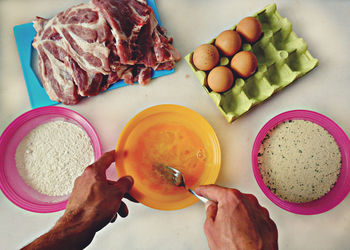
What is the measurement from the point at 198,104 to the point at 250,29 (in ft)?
1.38

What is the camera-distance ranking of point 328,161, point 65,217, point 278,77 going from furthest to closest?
point 278,77 < point 328,161 < point 65,217

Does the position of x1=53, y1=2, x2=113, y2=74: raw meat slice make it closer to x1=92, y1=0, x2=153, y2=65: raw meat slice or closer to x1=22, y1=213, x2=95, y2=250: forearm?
x1=92, y1=0, x2=153, y2=65: raw meat slice

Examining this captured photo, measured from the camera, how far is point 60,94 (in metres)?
1.27

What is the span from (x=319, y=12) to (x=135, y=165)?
4.05ft

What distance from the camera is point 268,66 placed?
4.00 ft

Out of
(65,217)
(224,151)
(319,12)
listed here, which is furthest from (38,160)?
(319,12)

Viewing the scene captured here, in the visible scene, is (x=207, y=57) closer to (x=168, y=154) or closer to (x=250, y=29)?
(x=250, y=29)

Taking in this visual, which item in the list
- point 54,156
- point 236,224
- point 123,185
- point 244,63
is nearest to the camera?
point 236,224

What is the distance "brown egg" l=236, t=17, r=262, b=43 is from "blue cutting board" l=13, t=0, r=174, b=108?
0.38 meters

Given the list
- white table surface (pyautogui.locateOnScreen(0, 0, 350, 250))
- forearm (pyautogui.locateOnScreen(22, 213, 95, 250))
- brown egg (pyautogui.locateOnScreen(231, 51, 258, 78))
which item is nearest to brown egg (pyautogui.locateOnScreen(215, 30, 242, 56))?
brown egg (pyautogui.locateOnScreen(231, 51, 258, 78))

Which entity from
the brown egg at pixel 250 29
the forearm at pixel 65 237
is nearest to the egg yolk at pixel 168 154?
the forearm at pixel 65 237

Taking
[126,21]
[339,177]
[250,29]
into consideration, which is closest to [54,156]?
[126,21]

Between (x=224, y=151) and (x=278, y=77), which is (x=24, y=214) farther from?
(x=278, y=77)

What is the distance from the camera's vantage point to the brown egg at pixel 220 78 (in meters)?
1.13
